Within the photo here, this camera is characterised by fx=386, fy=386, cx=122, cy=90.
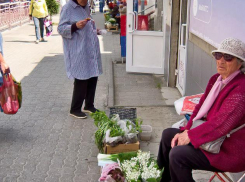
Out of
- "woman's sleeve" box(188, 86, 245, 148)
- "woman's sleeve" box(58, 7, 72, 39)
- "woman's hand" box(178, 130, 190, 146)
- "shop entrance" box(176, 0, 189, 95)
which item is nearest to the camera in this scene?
"woman's sleeve" box(188, 86, 245, 148)

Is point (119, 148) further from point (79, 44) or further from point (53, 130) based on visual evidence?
point (79, 44)

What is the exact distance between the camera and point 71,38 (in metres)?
5.30

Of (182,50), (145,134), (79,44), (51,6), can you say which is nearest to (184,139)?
(145,134)

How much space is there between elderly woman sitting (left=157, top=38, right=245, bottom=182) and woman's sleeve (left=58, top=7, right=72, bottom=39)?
268cm

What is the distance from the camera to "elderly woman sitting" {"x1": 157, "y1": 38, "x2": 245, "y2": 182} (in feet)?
8.88

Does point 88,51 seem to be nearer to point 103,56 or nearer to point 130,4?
point 130,4

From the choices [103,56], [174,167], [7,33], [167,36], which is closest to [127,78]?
[167,36]

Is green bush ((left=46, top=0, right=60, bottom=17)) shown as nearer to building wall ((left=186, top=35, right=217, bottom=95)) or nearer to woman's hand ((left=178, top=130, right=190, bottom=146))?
building wall ((left=186, top=35, right=217, bottom=95))

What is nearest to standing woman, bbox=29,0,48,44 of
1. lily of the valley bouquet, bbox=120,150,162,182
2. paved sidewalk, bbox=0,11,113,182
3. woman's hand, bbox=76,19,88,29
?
paved sidewalk, bbox=0,11,113,182

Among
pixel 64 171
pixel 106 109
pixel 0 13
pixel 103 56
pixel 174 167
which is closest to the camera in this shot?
pixel 174 167

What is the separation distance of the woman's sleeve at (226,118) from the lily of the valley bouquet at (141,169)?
1.54ft

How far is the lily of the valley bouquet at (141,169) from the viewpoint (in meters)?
3.03

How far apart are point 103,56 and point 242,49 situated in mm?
8548

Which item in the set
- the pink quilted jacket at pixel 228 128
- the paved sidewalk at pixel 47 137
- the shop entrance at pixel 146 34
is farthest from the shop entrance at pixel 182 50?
the pink quilted jacket at pixel 228 128
